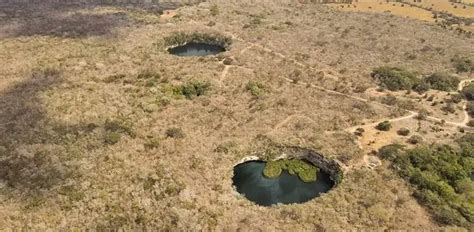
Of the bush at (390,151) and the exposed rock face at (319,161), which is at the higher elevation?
the bush at (390,151)

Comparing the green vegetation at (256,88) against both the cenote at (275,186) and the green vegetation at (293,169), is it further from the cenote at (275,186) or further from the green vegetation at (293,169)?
the cenote at (275,186)

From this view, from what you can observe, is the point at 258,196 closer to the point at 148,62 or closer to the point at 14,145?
the point at 14,145

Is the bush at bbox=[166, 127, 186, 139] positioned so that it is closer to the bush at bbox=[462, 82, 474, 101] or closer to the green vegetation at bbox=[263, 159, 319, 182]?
the green vegetation at bbox=[263, 159, 319, 182]

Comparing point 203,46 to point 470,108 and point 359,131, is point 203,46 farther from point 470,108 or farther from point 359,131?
point 470,108

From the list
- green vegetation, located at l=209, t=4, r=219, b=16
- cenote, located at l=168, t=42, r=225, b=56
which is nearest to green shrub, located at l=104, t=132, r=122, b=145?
cenote, located at l=168, t=42, r=225, b=56

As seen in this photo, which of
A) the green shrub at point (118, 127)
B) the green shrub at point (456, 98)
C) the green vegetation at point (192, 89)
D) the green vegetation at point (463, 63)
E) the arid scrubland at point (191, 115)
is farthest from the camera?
the green vegetation at point (463, 63)

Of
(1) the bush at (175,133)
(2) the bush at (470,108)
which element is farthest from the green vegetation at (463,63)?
(1) the bush at (175,133)

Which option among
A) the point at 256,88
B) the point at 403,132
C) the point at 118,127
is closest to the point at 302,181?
the point at 403,132

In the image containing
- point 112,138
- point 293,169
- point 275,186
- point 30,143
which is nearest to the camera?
point 275,186
